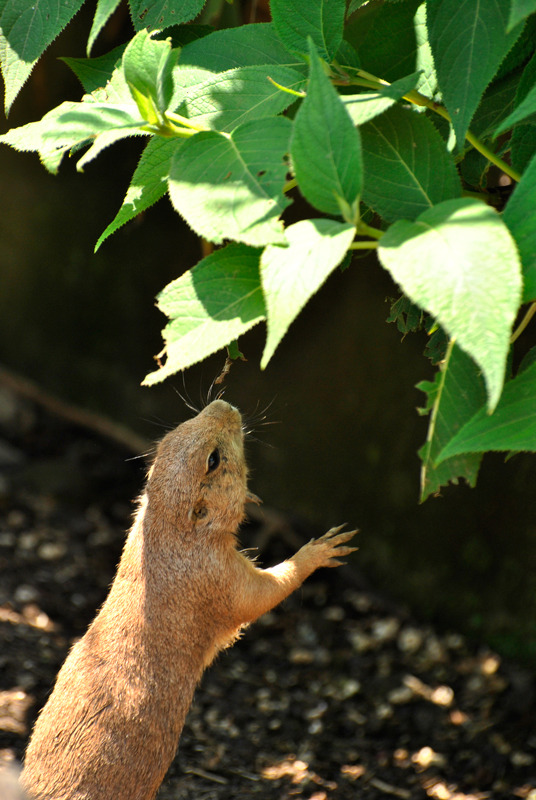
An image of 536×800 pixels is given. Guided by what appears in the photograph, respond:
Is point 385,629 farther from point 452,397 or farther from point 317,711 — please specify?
point 452,397

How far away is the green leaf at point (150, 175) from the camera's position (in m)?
0.99

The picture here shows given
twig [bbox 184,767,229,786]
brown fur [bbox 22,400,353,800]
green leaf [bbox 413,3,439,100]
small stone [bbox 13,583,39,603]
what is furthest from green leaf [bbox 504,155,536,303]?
small stone [bbox 13,583,39,603]

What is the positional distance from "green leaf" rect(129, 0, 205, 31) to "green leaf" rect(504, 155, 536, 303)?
21.1 inches

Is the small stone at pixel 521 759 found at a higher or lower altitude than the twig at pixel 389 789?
higher

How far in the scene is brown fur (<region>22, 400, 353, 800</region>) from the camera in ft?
5.59

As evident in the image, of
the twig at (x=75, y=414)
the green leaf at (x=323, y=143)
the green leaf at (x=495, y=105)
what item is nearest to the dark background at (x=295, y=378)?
the twig at (x=75, y=414)

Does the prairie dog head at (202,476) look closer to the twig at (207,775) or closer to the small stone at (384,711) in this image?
the twig at (207,775)

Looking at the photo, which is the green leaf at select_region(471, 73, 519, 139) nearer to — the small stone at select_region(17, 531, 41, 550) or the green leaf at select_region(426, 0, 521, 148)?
the green leaf at select_region(426, 0, 521, 148)

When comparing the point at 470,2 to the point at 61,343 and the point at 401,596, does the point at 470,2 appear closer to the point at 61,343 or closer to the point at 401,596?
the point at 401,596

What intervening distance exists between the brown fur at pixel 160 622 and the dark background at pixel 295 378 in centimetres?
107

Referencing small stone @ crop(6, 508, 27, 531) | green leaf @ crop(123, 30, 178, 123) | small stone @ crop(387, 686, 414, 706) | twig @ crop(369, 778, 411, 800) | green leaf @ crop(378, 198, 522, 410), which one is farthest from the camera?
small stone @ crop(6, 508, 27, 531)

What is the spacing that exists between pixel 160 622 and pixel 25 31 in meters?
1.31

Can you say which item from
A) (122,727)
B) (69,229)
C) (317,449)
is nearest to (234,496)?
(122,727)

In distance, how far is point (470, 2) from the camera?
3.11ft
